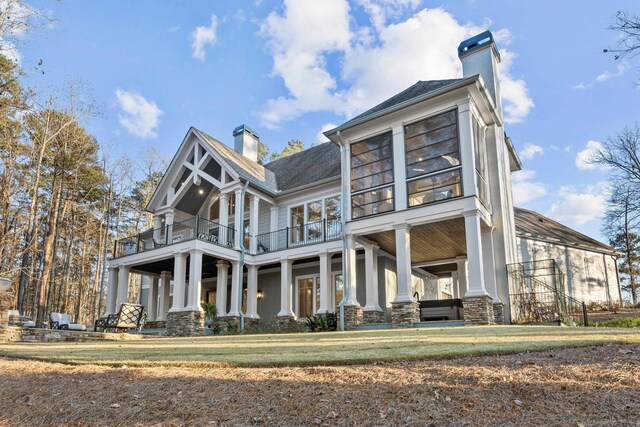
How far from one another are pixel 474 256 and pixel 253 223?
8460 mm

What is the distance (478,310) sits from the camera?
35.5 feet

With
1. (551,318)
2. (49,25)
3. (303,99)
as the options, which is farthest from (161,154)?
(551,318)

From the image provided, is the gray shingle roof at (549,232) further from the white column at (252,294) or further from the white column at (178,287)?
the white column at (178,287)

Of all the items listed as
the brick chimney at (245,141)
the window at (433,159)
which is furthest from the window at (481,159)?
the brick chimney at (245,141)

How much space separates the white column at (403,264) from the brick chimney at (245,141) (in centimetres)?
1112

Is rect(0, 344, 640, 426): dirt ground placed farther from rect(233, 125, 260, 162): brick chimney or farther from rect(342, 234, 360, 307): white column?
rect(233, 125, 260, 162): brick chimney

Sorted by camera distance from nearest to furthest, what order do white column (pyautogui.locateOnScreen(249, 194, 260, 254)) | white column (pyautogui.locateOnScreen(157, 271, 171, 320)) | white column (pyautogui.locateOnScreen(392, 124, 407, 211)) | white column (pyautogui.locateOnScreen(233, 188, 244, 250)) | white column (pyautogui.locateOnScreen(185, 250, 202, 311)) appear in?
white column (pyautogui.locateOnScreen(392, 124, 407, 211)) → white column (pyautogui.locateOnScreen(185, 250, 202, 311)) → white column (pyautogui.locateOnScreen(233, 188, 244, 250)) → white column (pyautogui.locateOnScreen(249, 194, 260, 254)) → white column (pyautogui.locateOnScreen(157, 271, 171, 320))

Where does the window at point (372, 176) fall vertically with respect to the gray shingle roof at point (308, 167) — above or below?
below

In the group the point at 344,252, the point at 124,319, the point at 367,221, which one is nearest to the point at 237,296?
the point at 124,319

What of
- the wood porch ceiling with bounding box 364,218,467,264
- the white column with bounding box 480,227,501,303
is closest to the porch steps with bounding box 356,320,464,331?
the white column with bounding box 480,227,501,303

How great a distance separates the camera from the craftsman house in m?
12.1

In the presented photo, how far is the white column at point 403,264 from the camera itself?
1205cm

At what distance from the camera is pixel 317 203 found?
1662 cm

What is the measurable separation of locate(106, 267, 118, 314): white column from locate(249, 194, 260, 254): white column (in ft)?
18.8
